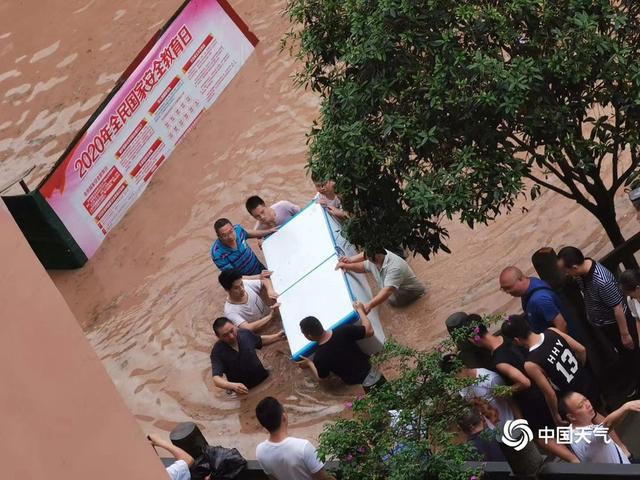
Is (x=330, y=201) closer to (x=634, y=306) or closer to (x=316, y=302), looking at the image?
(x=316, y=302)

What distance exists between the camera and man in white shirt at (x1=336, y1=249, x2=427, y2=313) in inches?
420

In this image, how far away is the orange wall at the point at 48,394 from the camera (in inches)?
228

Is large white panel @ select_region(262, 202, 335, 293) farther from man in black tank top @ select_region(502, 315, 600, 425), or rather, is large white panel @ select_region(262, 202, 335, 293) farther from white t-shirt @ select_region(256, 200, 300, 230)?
man in black tank top @ select_region(502, 315, 600, 425)

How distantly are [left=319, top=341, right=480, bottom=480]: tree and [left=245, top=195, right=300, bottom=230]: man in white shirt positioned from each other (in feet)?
16.3

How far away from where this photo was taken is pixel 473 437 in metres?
7.45

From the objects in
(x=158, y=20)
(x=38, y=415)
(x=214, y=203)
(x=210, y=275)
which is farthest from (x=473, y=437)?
(x=158, y=20)

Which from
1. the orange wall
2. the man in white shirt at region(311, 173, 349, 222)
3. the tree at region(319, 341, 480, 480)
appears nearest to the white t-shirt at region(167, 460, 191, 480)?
the tree at region(319, 341, 480, 480)

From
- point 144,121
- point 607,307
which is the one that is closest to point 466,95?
point 607,307

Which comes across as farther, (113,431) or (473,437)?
(473,437)

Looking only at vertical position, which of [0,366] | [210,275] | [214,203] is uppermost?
[214,203]

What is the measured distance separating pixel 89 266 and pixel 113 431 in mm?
8287

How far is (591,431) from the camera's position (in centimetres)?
745

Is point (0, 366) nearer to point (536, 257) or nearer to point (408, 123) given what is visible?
point (408, 123)

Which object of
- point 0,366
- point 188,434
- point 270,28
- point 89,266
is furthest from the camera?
point 270,28
